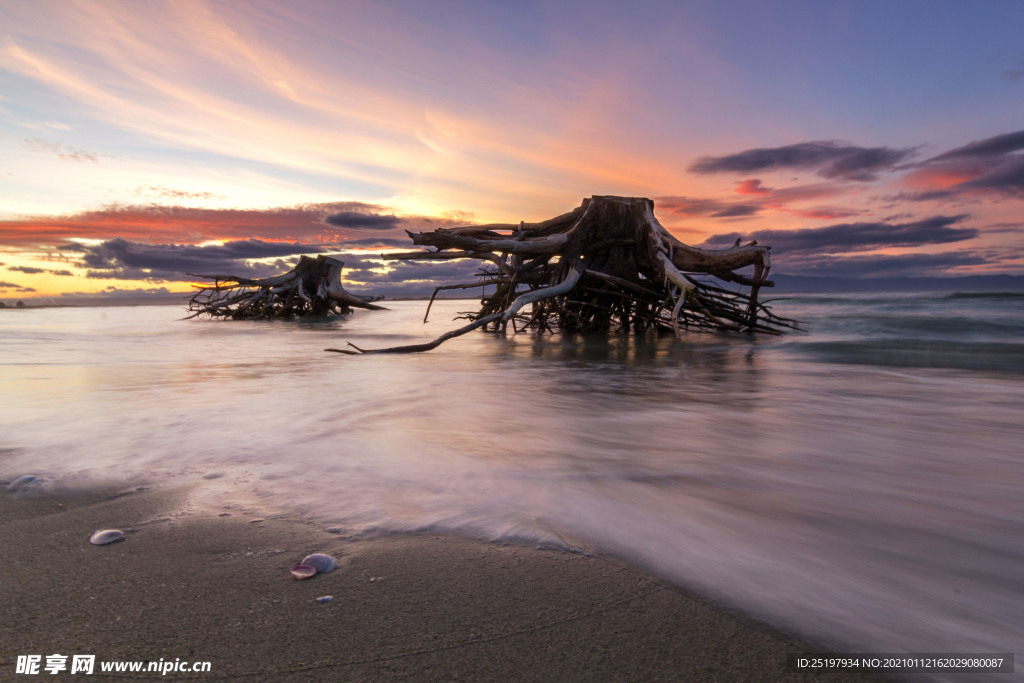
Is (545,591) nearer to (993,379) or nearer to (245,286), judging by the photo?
(993,379)

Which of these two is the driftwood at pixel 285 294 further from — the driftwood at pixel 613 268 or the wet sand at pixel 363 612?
the wet sand at pixel 363 612

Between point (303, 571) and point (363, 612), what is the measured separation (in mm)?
250

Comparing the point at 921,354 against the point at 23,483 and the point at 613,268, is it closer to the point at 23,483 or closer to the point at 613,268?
the point at 613,268

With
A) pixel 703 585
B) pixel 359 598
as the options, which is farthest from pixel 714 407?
pixel 359 598

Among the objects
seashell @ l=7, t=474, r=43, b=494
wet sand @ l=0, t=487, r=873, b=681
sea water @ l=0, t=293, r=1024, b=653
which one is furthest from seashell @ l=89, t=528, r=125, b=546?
seashell @ l=7, t=474, r=43, b=494

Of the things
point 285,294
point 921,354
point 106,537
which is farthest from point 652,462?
point 285,294

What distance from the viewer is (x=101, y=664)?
102cm

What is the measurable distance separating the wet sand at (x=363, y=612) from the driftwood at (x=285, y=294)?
14904 mm

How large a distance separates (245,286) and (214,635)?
628 inches

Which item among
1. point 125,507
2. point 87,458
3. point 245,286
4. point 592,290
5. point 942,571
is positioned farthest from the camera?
point 245,286

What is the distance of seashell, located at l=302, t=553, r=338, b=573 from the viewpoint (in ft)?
4.48

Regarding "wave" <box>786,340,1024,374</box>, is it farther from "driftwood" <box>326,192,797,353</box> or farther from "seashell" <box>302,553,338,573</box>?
"seashell" <box>302,553,338,573</box>

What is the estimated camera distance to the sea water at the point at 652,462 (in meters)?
1.39

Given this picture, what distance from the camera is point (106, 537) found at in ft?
5.04
